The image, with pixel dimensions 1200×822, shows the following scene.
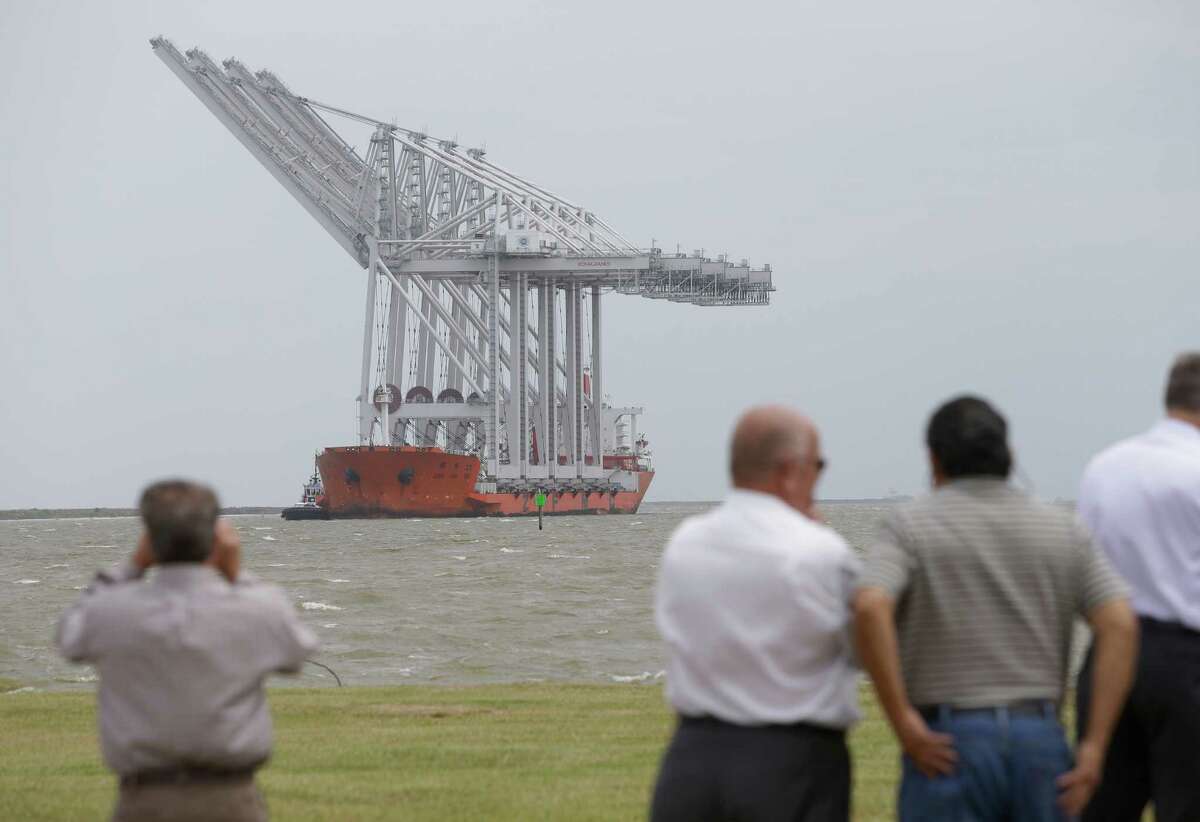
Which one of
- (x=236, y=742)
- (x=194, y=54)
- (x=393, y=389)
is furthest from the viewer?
(x=393, y=389)

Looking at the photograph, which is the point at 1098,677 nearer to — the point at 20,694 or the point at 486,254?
the point at 20,694

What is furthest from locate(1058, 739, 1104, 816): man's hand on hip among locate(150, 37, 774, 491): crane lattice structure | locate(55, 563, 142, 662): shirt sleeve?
locate(150, 37, 774, 491): crane lattice structure

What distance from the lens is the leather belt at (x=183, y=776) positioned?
377 centimetres

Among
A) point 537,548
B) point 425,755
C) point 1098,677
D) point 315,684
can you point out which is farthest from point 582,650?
point 537,548

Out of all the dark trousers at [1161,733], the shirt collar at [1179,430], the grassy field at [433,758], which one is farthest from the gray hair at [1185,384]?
the grassy field at [433,758]

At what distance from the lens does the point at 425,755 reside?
30.5 ft

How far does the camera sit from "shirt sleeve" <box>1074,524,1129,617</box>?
3.86m

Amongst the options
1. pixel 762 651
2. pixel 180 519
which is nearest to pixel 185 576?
pixel 180 519

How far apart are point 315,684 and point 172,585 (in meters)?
12.2

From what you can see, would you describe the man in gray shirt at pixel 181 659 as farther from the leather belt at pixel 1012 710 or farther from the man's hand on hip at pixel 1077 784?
the man's hand on hip at pixel 1077 784

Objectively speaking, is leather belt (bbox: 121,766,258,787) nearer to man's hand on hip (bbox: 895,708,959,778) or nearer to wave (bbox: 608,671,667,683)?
man's hand on hip (bbox: 895,708,959,778)

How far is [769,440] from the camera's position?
12.4ft

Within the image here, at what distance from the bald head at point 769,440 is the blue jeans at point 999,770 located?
585 millimetres

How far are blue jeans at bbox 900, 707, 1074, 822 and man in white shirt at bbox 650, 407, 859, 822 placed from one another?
0.19 m
